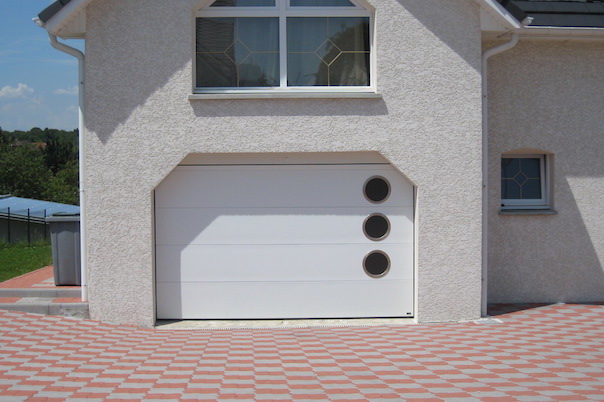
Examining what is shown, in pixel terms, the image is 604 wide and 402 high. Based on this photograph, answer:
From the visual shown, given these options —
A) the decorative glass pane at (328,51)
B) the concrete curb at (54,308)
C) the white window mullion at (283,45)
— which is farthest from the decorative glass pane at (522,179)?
the concrete curb at (54,308)

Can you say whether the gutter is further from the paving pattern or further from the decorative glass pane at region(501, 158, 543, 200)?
the decorative glass pane at region(501, 158, 543, 200)

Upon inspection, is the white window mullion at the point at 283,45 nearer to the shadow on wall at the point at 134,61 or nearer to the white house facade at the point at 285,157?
the white house facade at the point at 285,157

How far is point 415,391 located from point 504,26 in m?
5.56

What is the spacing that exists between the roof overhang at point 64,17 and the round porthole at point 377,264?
16.6 ft

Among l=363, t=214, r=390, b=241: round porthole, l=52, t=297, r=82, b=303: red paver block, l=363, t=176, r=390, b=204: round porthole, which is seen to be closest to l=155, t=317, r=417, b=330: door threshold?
l=363, t=214, r=390, b=241: round porthole

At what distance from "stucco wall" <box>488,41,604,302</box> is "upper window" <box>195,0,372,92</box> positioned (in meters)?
2.65

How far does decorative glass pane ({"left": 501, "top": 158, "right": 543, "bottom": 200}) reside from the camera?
11641 mm

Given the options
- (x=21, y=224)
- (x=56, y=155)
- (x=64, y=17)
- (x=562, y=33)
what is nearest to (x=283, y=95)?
(x=64, y=17)

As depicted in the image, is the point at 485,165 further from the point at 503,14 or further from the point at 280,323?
the point at 280,323

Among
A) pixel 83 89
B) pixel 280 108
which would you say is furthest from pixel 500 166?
pixel 83 89

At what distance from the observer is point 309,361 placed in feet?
26.1

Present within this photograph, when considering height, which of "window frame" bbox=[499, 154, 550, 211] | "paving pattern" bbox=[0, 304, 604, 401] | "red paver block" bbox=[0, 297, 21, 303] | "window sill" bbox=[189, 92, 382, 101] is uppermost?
"window sill" bbox=[189, 92, 382, 101]

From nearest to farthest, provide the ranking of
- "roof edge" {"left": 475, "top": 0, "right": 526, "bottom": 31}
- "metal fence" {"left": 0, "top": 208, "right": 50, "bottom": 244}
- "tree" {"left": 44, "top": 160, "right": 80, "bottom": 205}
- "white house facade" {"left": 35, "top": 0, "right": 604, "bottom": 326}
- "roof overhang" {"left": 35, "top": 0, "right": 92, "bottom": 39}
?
"roof overhang" {"left": 35, "top": 0, "right": 92, "bottom": 39}
"roof edge" {"left": 475, "top": 0, "right": 526, "bottom": 31}
"white house facade" {"left": 35, "top": 0, "right": 604, "bottom": 326}
"metal fence" {"left": 0, "top": 208, "right": 50, "bottom": 244}
"tree" {"left": 44, "top": 160, "right": 80, "bottom": 205}

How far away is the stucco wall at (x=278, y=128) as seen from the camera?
9.84m
